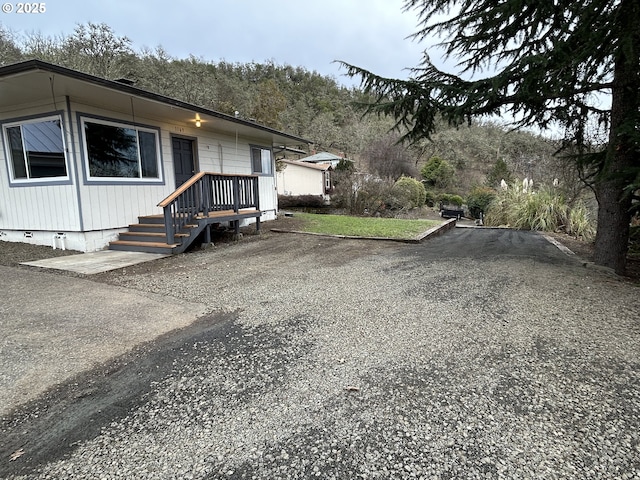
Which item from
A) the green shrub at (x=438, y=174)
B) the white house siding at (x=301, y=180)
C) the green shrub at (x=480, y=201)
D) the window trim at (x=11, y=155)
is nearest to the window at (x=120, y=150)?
the window trim at (x=11, y=155)

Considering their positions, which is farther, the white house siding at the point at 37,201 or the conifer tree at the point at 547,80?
the white house siding at the point at 37,201

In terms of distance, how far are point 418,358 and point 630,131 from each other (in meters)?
3.87

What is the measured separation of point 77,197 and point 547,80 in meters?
8.03

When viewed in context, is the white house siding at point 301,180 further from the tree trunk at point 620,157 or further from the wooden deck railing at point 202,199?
the tree trunk at point 620,157

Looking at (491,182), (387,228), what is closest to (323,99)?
(491,182)

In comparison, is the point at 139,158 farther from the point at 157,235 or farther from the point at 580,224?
the point at 580,224

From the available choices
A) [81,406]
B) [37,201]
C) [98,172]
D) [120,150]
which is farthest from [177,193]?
[81,406]

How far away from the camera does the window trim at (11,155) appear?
6297 mm

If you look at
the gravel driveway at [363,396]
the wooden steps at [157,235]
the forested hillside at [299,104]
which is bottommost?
the gravel driveway at [363,396]

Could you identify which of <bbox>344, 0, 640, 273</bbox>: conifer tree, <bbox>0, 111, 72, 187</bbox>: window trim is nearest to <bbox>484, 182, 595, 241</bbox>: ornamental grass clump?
<bbox>344, 0, 640, 273</bbox>: conifer tree

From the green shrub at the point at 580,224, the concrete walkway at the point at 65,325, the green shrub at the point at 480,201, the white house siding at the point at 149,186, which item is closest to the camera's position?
the concrete walkway at the point at 65,325

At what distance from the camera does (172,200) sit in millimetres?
6180

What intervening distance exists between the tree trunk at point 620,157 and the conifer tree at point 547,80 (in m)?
Result: 0.01

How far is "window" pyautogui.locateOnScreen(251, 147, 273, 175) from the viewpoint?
11227 mm
